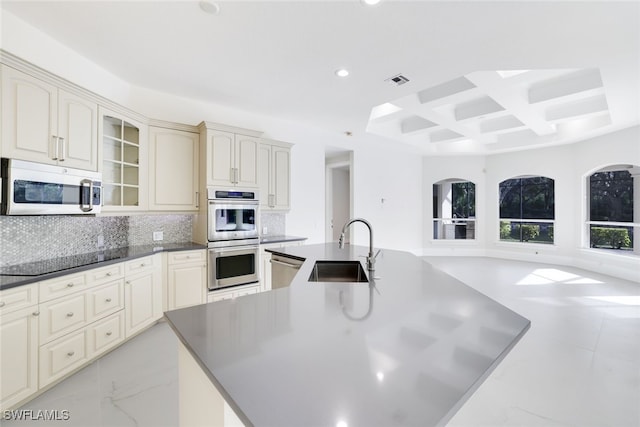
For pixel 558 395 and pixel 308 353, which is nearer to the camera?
pixel 308 353

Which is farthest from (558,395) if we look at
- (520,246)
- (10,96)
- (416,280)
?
(520,246)

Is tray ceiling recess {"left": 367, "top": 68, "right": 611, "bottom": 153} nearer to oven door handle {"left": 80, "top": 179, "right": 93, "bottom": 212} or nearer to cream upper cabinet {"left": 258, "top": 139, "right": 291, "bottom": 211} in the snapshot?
cream upper cabinet {"left": 258, "top": 139, "right": 291, "bottom": 211}

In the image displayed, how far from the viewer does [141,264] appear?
288 cm

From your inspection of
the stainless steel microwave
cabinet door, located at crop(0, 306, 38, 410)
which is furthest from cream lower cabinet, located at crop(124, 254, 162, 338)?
cabinet door, located at crop(0, 306, 38, 410)

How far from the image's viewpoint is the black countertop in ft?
6.20

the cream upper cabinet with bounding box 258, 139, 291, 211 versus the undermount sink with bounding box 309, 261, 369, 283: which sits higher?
the cream upper cabinet with bounding box 258, 139, 291, 211

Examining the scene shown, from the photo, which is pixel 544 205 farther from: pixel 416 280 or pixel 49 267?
pixel 49 267

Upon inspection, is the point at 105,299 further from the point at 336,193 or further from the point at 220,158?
the point at 336,193

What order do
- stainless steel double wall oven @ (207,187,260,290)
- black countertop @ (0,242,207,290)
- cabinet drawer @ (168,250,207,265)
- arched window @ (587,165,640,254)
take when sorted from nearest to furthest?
black countertop @ (0,242,207,290), cabinet drawer @ (168,250,207,265), stainless steel double wall oven @ (207,187,260,290), arched window @ (587,165,640,254)

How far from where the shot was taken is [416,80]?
328cm

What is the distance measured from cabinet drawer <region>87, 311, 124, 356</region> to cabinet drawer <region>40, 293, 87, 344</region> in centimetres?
15

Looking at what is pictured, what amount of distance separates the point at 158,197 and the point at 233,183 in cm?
87

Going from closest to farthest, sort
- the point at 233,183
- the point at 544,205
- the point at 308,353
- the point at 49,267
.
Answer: the point at 308,353 < the point at 49,267 < the point at 233,183 < the point at 544,205

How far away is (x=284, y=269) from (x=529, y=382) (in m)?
2.18
